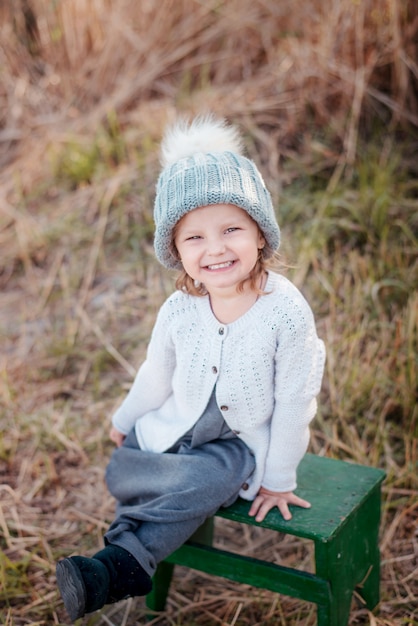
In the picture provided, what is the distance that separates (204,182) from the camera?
1956 millimetres

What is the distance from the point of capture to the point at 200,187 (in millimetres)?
1952

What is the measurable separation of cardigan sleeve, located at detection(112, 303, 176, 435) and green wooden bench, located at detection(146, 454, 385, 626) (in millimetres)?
385

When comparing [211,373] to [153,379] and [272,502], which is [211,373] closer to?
[153,379]

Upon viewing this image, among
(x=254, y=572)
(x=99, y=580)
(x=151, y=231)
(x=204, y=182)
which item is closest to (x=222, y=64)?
(x=151, y=231)

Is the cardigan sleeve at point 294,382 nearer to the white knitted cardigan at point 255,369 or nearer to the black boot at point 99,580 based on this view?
the white knitted cardigan at point 255,369

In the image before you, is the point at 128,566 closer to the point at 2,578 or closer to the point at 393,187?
the point at 2,578

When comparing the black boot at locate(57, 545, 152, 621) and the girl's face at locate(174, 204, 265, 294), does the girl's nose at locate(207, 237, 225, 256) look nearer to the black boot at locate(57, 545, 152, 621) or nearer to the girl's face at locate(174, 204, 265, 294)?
the girl's face at locate(174, 204, 265, 294)

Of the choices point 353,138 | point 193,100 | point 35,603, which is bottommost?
point 35,603

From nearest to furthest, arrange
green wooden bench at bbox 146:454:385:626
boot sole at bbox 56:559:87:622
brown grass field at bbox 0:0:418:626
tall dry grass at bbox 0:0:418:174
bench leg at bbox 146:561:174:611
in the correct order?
boot sole at bbox 56:559:87:622
green wooden bench at bbox 146:454:385:626
bench leg at bbox 146:561:174:611
brown grass field at bbox 0:0:418:626
tall dry grass at bbox 0:0:418:174

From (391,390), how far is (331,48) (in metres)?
1.99

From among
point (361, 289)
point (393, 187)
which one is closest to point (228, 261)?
point (361, 289)

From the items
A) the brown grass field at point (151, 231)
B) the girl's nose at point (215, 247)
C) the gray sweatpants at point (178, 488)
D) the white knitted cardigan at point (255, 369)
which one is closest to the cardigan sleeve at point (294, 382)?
the white knitted cardigan at point (255, 369)

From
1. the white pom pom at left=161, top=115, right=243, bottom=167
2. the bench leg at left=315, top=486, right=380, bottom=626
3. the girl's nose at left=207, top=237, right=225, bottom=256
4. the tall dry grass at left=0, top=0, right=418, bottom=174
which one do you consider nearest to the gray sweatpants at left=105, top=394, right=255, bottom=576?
the bench leg at left=315, top=486, right=380, bottom=626

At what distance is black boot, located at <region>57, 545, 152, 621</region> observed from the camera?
193cm
